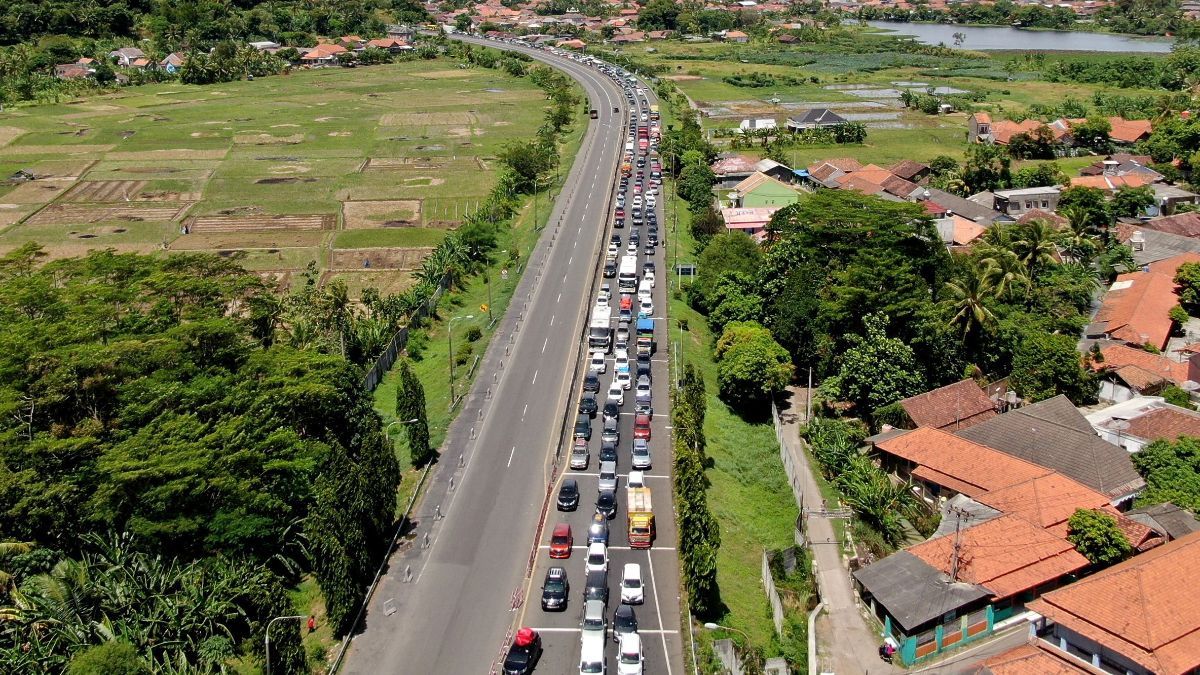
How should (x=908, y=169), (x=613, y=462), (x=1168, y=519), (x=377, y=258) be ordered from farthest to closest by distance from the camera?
(x=908, y=169) → (x=377, y=258) → (x=613, y=462) → (x=1168, y=519)

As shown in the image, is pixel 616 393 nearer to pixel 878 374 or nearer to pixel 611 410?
pixel 611 410

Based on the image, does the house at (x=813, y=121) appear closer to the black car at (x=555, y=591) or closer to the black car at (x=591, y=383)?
the black car at (x=591, y=383)

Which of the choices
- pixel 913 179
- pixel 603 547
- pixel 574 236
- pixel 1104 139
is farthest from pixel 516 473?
pixel 1104 139

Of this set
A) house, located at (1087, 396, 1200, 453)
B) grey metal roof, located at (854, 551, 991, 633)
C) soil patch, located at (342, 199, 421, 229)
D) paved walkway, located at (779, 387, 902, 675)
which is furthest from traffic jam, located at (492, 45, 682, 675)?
soil patch, located at (342, 199, 421, 229)

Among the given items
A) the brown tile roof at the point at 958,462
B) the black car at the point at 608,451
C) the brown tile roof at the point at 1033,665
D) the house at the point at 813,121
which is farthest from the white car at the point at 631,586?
the house at the point at 813,121

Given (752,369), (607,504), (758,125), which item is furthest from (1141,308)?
(758,125)

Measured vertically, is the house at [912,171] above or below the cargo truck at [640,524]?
above

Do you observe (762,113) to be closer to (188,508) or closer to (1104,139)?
(1104,139)
